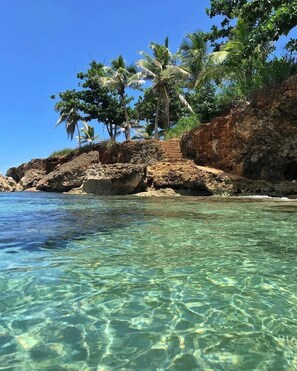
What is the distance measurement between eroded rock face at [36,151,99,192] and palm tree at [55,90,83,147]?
Answer: 33.0 ft

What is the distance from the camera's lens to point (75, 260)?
518 cm

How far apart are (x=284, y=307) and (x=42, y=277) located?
9.02 feet

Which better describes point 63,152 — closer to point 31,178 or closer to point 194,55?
point 31,178

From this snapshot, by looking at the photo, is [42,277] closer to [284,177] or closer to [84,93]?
[284,177]

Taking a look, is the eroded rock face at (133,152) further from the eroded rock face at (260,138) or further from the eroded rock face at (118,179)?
the eroded rock face at (260,138)

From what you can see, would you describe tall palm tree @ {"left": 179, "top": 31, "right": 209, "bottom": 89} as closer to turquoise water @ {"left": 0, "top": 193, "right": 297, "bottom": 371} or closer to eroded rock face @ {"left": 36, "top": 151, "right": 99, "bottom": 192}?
eroded rock face @ {"left": 36, "top": 151, "right": 99, "bottom": 192}

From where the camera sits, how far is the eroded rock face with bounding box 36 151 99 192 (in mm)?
30141

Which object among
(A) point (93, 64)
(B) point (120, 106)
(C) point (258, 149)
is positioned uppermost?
(A) point (93, 64)

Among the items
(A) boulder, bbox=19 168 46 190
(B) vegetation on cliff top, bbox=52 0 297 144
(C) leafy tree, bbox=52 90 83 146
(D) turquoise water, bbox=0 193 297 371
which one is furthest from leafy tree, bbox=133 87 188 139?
(D) turquoise water, bbox=0 193 297 371

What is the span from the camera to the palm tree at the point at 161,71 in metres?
33.3

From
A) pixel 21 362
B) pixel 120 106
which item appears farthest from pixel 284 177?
pixel 120 106

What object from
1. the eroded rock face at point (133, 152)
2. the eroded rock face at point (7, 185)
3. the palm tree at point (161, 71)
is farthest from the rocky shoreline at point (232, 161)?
the eroded rock face at point (7, 185)

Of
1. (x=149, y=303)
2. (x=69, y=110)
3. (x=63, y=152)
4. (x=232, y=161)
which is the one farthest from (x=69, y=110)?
(x=149, y=303)

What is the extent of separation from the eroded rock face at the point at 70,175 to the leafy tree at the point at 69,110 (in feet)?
31.2
